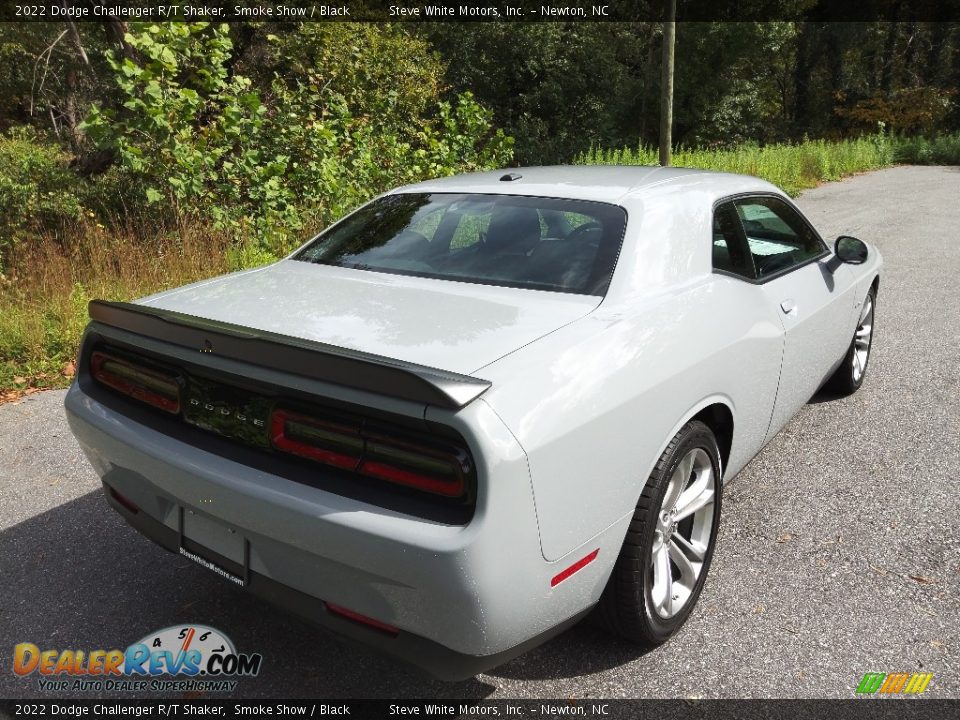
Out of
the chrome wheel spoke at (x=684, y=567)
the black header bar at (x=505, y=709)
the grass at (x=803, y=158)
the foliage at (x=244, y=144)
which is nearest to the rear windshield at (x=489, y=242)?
the chrome wheel spoke at (x=684, y=567)

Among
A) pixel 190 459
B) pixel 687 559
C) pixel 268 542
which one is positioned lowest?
pixel 687 559

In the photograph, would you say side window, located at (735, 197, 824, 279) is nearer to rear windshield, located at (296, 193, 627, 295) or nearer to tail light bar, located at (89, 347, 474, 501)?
rear windshield, located at (296, 193, 627, 295)

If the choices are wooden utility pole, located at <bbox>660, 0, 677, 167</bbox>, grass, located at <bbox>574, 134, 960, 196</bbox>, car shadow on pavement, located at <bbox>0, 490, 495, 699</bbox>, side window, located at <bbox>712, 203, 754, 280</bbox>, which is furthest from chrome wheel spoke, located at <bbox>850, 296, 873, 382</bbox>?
wooden utility pole, located at <bbox>660, 0, 677, 167</bbox>

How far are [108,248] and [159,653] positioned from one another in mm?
5851

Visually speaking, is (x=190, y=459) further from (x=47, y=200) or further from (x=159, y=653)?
(x=47, y=200)

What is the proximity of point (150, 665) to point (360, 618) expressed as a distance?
1.00m

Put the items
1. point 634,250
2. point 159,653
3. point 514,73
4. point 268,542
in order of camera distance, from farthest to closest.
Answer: point 514,73
point 634,250
point 159,653
point 268,542

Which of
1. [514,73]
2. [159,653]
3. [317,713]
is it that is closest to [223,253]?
[159,653]

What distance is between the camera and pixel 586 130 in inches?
1375

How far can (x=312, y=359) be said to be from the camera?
1921 mm

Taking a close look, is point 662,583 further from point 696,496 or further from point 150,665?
point 150,665

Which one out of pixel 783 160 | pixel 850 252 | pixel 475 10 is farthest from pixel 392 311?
pixel 475 10

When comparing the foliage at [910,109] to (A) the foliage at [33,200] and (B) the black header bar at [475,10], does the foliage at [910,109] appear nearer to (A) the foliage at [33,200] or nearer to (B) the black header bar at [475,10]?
(B) the black header bar at [475,10]

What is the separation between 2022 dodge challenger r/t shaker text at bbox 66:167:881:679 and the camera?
5.90 feet
